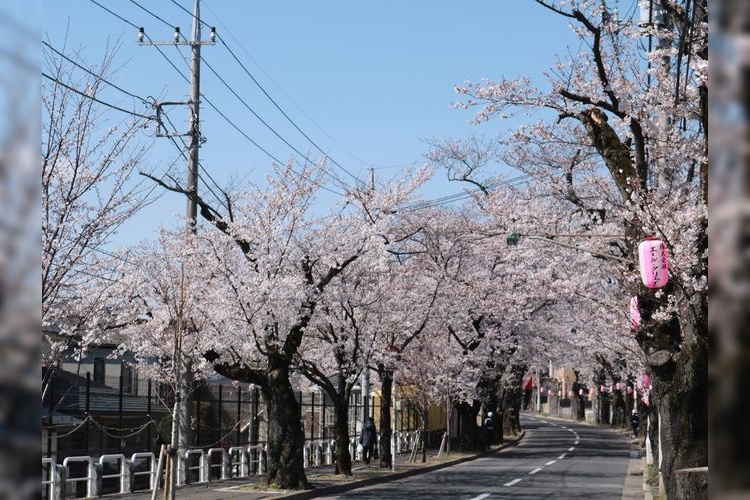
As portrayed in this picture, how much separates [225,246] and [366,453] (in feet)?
43.5

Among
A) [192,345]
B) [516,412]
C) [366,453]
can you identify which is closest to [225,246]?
[192,345]

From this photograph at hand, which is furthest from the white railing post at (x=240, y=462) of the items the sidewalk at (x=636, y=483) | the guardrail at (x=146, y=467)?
the sidewalk at (x=636, y=483)

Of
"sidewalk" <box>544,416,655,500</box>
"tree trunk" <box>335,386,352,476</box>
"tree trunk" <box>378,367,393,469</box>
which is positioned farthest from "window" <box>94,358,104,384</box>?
"sidewalk" <box>544,416,655,500</box>

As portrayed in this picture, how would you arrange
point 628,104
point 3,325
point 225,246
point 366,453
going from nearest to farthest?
point 3,325 < point 628,104 < point 225,246 < point 366,453

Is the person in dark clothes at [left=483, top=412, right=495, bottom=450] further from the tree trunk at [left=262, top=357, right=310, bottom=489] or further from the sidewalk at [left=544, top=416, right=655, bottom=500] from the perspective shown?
the tree trunk at [left=262, top=357, right=310, bottom=489]

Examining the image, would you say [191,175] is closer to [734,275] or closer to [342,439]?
[342,439]

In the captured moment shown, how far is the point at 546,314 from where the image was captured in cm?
4528

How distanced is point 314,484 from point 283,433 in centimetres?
207

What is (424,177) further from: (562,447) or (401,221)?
(562,447)

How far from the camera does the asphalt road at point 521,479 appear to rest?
22.2 metres

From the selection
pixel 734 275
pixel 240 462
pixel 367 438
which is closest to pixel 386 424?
pixel 367 438

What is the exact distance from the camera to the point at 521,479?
1061 inches

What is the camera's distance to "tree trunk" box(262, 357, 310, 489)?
73.9 ft

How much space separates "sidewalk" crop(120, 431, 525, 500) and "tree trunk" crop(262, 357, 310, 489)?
1.46 ft
